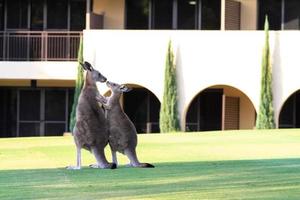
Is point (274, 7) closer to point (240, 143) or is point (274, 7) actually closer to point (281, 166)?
point (240, 143)

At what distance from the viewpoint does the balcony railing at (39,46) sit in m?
29.4

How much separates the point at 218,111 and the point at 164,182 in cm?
1707

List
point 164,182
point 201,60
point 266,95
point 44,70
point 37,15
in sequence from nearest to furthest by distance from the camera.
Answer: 1. point 164,182
2. point 266,95
3. point 201,60
4. point 44,70
5. point 37,15

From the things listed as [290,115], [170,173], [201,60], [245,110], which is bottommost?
[170,173]

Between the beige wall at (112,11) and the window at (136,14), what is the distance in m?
0.23

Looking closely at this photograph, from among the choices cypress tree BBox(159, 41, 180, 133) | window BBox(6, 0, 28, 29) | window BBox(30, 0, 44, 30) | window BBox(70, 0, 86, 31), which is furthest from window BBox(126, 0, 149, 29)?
window BBox(6, 0, 28, 29)

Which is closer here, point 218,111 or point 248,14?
point 248,14

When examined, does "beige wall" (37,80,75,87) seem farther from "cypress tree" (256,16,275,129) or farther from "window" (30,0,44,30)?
"cypress tree" (256,16,275,129)

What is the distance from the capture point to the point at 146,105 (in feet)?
99.9

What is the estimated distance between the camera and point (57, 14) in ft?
104

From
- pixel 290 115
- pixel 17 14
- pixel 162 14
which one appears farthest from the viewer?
pixel 17 14

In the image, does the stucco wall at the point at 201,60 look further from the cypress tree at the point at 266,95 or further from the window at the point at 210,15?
the window at the point at 210,15

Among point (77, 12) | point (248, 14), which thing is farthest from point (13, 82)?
point (248, 14)

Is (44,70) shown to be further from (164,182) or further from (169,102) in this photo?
(164,182)
